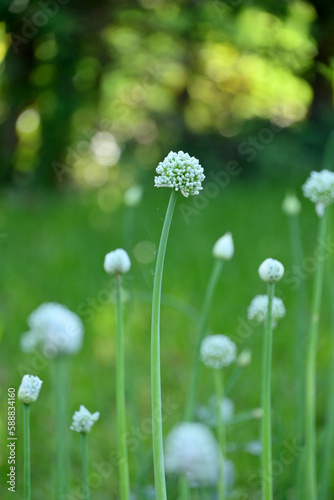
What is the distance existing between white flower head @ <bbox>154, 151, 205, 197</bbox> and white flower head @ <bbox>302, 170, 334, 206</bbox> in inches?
9.2

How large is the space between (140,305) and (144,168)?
287cm

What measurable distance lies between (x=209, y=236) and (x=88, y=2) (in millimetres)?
2585

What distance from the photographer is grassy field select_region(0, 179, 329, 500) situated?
1.21m

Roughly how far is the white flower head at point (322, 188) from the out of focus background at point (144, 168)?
199mm

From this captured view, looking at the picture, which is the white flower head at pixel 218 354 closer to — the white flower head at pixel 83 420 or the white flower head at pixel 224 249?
the white flower head at pixel 224 249

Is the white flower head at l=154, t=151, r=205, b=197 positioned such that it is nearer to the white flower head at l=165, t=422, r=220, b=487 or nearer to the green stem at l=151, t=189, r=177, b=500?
the green stem at l=151, t=189, r=177, b=500

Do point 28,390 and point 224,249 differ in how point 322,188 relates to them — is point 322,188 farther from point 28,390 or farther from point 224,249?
point 28,390

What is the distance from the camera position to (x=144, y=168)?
16.1 ft

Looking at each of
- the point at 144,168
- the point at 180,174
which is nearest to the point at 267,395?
the point at 180,174

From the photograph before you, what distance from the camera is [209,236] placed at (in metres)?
2.87

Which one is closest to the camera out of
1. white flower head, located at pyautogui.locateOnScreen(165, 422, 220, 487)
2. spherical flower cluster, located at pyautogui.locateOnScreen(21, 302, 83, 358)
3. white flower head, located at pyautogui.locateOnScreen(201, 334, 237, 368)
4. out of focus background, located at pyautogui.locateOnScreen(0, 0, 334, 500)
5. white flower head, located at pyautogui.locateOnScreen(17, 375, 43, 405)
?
white flower head, located at pyautogui.locateOnScreen(165, 422, 220, 487)

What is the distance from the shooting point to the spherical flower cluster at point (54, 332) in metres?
0.64

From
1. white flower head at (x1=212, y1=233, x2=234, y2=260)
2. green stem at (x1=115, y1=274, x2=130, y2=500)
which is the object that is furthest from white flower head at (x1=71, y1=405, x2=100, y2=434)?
white flower head at (x1=212, y1=233, x2=234, y2=260)

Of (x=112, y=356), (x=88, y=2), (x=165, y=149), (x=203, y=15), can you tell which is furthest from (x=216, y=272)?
(x=165, y=149)
